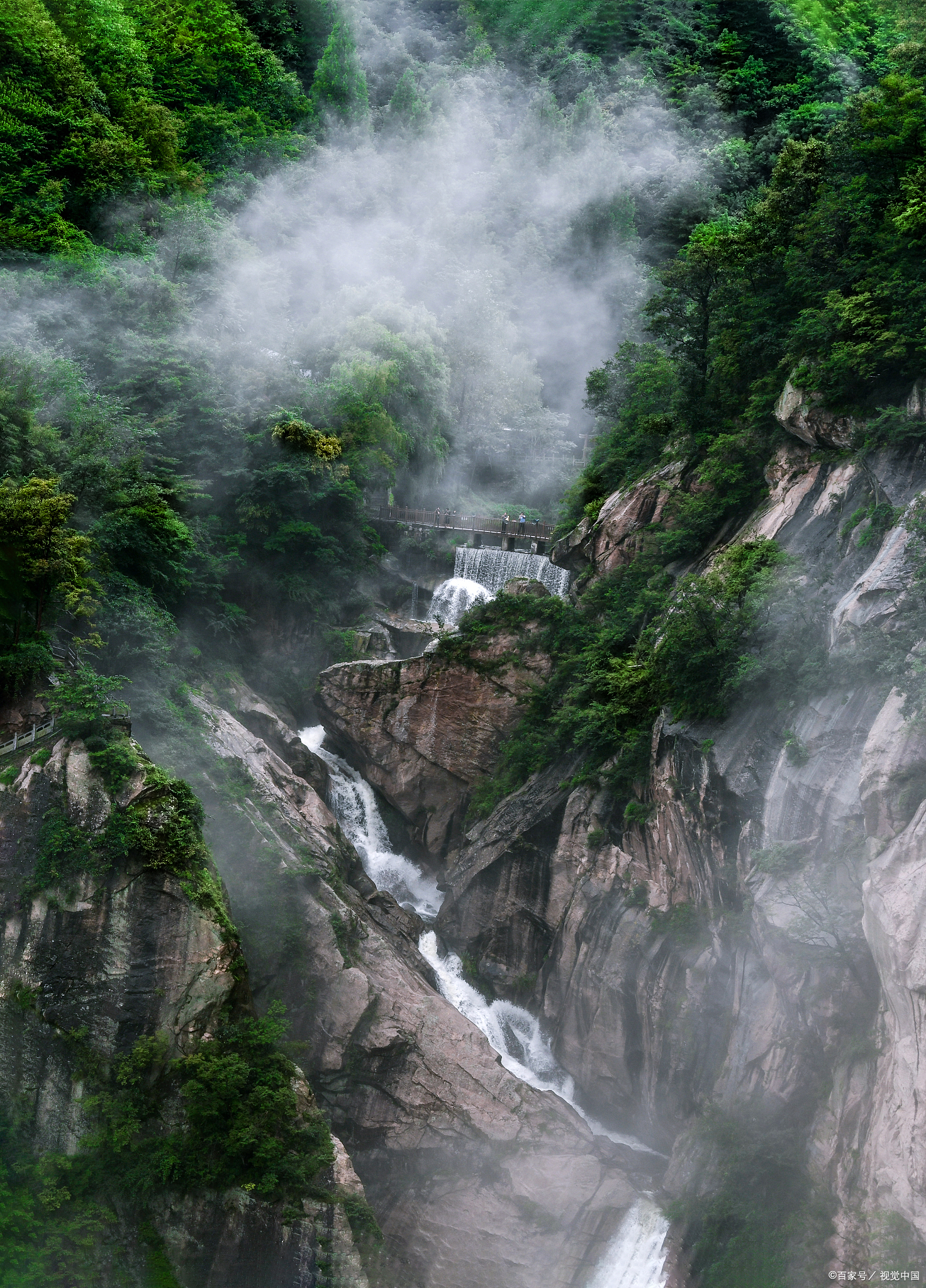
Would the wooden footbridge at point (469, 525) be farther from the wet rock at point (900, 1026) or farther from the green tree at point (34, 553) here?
the wet rock at point (900, 1026)

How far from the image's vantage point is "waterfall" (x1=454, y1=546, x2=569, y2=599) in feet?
113

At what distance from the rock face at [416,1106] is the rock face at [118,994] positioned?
7.38ft

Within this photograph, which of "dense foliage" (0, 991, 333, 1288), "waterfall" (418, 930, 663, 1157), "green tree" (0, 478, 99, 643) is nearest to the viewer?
"dense foliage" (0, 991, 333, 1288)

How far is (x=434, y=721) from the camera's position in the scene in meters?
27.8

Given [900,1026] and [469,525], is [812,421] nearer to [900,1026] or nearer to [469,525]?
[900,1026]

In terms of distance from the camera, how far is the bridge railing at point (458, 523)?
126 feet

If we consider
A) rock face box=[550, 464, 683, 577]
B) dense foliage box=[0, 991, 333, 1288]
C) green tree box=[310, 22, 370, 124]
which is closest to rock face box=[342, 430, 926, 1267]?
rock face box=[550, 464, 683, 577]

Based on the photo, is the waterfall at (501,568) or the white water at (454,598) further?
the white water at (454,598)

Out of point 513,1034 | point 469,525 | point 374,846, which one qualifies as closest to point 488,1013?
point 513,1034

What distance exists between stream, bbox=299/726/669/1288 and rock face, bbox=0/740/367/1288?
5418 mm

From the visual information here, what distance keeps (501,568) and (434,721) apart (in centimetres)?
975

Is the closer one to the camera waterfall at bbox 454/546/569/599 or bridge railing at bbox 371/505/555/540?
waterfall at bbox 454/546/569/599

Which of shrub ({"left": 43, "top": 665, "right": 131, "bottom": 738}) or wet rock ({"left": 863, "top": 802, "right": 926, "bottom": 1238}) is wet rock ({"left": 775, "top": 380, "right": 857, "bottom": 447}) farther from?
shrub ({"left": 43, "top": 665, "right": 131, "bottom": 738})

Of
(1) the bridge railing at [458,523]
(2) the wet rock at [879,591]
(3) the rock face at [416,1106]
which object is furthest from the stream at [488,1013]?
(2) the wet rock at [879,591]
